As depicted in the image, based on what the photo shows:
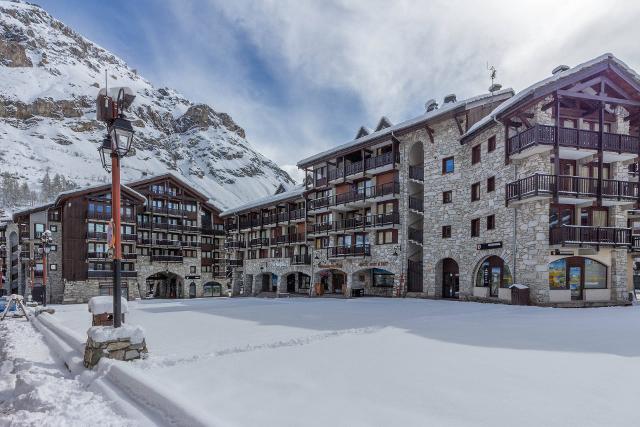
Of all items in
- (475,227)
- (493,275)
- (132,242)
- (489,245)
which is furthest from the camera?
(132,242)

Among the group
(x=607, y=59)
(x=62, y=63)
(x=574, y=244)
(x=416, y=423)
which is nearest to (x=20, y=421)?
(x=416, y=423)

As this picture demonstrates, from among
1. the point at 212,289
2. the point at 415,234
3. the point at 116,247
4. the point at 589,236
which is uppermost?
the point at 116,247

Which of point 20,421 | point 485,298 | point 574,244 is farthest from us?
point 485,298

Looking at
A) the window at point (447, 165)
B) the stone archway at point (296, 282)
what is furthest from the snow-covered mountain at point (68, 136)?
the window at point (447, 165)

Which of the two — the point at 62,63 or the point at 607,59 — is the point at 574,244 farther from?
the point at 62,63

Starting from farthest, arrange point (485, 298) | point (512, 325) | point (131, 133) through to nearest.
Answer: point (485, 298) < point (512, 325) < point (131, 133)

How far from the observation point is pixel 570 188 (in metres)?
19.2

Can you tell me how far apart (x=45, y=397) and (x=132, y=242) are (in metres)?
43.5

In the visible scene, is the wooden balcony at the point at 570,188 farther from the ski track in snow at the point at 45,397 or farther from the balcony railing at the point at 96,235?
the balcony railing at the point at 96,235

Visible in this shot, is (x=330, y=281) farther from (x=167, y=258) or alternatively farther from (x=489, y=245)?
(x=167, y=258)

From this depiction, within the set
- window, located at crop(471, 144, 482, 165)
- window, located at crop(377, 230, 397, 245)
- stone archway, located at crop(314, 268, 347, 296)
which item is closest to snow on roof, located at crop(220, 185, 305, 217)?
stone archway, located at crop(314, 268, 347, 296)

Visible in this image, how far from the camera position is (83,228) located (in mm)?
42312

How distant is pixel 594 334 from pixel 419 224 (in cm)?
2038

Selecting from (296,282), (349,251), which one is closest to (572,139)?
(349,251)
